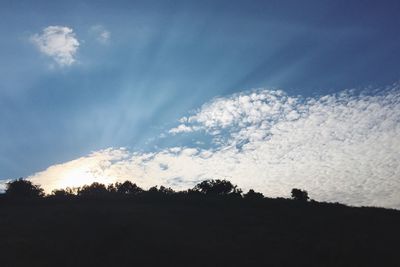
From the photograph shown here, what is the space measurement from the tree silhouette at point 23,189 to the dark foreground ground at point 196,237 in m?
31.2

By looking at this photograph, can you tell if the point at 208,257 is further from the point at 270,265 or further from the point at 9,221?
the point at 9,221

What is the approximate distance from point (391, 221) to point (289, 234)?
20.5 meters

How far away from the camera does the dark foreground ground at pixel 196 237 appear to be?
3102 cm

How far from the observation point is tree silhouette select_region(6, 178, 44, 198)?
3241 inches

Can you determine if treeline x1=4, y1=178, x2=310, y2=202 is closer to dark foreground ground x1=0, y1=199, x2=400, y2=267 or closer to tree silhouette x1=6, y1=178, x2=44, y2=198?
tree silhouette x1=6, y1=178, x2=44, y2=198

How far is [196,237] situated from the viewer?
37688 millimetres

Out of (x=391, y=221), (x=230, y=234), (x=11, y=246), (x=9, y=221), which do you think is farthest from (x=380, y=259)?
(x=9, y=221)

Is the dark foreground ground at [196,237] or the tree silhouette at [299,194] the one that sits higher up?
the tree silhouette at [299,194]

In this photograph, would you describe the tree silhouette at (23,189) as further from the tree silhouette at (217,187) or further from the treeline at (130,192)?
the tree silhouette at (217,187)

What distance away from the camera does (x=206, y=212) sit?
5381 centimetres

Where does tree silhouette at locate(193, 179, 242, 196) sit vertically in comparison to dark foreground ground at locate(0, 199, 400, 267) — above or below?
above

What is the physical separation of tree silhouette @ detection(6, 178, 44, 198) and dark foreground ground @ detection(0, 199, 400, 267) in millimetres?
31188

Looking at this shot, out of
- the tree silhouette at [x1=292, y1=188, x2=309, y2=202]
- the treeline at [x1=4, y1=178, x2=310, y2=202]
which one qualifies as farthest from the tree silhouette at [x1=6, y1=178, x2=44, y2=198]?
the tree silhouette at [x1=292, y1=188, x2=309, y2=202]

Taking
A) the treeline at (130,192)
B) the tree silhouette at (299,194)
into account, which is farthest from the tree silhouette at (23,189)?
the tree silhouette at (299,194)
